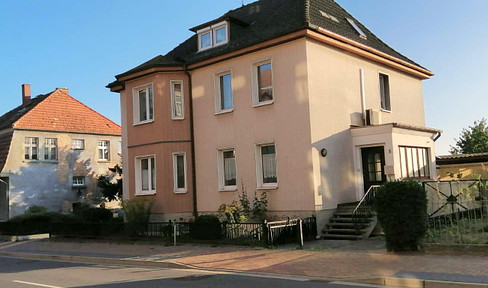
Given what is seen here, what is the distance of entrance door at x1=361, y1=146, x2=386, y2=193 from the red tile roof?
76.8ft

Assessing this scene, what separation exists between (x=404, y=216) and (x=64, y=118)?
28595mm

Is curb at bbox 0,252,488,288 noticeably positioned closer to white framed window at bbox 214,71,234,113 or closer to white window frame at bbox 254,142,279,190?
white window frame at bbox 254,142,279,190

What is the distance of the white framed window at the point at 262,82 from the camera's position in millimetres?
17359

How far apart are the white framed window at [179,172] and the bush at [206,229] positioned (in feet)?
11.5

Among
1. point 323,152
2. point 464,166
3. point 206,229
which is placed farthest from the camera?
point 464,166

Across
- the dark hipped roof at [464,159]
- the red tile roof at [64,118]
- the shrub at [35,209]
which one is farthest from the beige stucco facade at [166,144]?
the dark hipped roof at [464,159]

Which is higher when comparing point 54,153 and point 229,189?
point 54,153

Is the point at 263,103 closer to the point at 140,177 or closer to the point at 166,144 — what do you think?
the point at 166,144

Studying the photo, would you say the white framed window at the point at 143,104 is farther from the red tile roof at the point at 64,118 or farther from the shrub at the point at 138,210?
the red tile roof at the point at 64,118

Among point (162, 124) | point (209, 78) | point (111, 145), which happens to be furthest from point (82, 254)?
point (111, 145)

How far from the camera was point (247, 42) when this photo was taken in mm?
17625

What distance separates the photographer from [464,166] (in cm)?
2603

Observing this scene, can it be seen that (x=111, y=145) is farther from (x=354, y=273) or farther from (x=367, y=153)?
(x=354, y=273)

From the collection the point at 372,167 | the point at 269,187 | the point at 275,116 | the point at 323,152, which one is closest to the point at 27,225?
the point at 269,187
